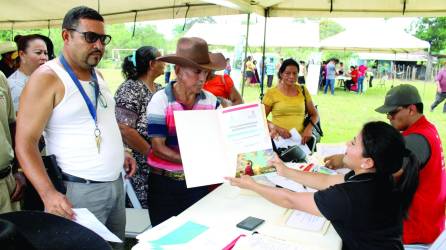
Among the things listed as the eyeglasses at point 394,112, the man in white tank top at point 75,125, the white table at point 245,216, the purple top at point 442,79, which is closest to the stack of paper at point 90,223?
the man in white tank top at point 75,125

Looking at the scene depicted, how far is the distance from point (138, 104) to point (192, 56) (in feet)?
3.25

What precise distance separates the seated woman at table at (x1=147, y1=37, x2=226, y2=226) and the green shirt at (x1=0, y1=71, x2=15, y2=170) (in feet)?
2.36

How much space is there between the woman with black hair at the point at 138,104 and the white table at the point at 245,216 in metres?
0.72

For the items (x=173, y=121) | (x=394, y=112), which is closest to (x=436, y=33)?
(x=394, y=112)

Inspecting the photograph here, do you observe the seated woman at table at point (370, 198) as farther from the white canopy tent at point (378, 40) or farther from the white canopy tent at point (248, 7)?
the white canopy tent at point (378, 40)

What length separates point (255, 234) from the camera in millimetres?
1550

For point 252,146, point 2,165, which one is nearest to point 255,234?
point 252,146

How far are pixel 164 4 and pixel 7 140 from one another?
11.1 feet

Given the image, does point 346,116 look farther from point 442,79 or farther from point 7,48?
point 7,48

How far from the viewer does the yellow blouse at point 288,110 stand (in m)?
4.15

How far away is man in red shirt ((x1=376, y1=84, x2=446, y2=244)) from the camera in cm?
218

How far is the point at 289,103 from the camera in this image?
4.15 metres

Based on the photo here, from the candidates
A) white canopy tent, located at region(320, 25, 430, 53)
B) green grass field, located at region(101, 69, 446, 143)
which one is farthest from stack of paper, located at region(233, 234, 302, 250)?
white canopy tent, located at region(320, 25, 430, 53)

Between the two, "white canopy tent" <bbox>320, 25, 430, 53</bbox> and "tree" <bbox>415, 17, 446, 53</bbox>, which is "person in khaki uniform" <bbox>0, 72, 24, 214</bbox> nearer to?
"white canopy tent" <bbox>320, 25, 430, 53</bbox>
